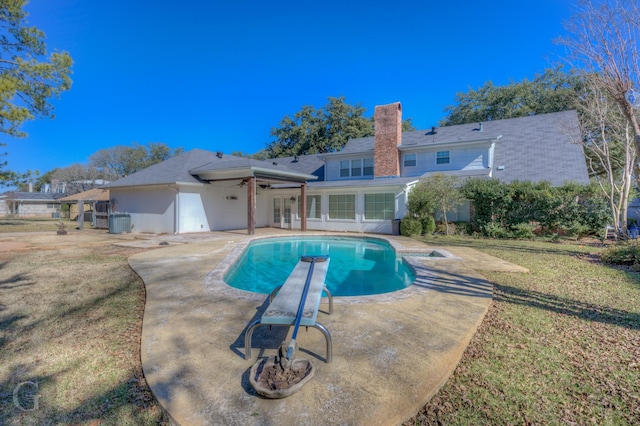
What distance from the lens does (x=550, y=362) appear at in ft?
9.70

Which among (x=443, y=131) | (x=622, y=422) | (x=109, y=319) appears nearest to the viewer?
(x=622, y=422)

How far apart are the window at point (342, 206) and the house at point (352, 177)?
57 mm

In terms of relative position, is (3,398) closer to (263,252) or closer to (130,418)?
(130,418)

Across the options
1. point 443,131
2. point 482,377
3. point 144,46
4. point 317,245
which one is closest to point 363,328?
point 482,377

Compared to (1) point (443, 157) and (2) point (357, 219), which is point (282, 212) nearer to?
(2) point (357, 219)

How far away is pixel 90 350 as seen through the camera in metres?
3.18

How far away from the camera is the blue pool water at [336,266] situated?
6902mm

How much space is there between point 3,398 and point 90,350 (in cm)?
78

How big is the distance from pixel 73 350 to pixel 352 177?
1734cm

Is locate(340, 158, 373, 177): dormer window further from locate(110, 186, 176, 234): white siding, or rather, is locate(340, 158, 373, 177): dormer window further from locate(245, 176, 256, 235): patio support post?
locate(110, 186, 176, 234): white siding

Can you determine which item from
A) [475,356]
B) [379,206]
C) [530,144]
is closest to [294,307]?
[475,356]

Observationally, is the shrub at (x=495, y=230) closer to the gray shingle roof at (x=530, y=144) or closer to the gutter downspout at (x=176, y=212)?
the gray shingle roof at (x=530, y=144)

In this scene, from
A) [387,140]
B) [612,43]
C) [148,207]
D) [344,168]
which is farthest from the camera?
[344,168]

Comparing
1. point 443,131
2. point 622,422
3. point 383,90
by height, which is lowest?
point 622,422
